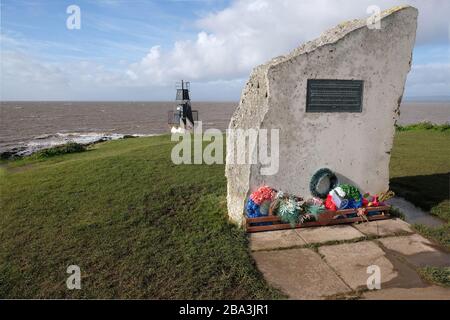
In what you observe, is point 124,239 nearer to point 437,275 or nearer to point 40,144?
point 437,275

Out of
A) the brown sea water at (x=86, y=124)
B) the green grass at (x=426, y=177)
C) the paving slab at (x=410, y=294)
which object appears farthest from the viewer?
the brown sea water at (x=86, y=124)

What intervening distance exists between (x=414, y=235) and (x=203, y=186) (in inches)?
197

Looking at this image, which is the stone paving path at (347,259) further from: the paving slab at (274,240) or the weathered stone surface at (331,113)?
the weathered stone surface at (331,113)

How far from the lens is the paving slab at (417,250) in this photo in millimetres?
5238

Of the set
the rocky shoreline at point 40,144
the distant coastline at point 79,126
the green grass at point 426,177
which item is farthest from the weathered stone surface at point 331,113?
the distant coastline at point 79,126

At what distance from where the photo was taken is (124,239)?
6.02 meters

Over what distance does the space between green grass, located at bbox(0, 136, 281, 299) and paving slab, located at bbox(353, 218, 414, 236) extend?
2380 mm

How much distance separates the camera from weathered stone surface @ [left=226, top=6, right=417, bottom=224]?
20.7ft

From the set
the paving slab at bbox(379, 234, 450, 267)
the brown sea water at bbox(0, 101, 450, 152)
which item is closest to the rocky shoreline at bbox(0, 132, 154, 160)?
the brown sea water at bbox(0, 101, 450, 152)

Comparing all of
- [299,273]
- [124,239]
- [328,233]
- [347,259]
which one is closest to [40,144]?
[124,239]

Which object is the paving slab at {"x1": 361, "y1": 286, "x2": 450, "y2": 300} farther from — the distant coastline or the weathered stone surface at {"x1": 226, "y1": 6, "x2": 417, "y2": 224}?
the distant coastline

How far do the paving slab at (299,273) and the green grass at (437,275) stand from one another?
119cm
